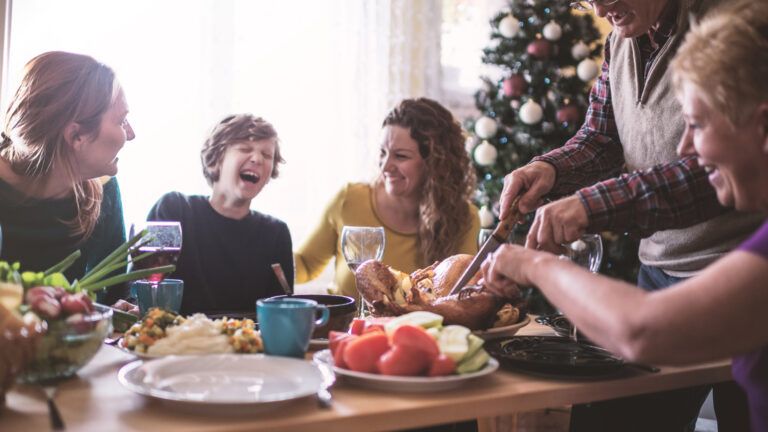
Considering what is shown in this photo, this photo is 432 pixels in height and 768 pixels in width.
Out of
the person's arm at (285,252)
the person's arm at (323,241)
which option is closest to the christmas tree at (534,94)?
the person's arm at (323,241)

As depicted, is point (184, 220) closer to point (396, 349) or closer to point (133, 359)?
point (133, 359)

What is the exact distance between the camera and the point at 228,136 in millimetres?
2646

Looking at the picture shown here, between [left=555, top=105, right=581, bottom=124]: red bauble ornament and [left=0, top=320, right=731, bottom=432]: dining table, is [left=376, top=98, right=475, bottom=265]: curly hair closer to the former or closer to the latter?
[left=555, top=105, right=581, bottom=124]: red bauble ornament

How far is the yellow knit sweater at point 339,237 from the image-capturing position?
9.29 ft

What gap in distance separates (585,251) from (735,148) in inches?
19.2

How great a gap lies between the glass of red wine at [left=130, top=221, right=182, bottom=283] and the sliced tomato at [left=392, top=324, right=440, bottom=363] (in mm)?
624

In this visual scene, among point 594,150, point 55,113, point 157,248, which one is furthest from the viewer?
point 55,113

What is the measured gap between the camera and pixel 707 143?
3.31 feet

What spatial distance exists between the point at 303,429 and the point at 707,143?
26.9 inches

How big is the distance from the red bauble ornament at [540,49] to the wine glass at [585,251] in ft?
9.36

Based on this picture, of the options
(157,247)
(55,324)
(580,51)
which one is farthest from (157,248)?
(580,51)

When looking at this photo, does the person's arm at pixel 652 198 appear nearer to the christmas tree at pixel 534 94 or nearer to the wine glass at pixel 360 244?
the wine glass at pixel 360 244

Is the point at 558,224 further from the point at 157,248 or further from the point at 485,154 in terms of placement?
the point at 485,154

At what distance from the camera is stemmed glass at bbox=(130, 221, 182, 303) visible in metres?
1.47
